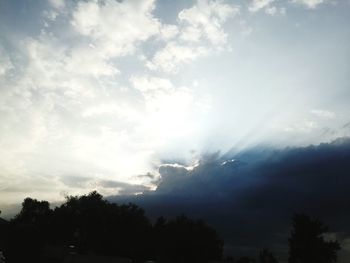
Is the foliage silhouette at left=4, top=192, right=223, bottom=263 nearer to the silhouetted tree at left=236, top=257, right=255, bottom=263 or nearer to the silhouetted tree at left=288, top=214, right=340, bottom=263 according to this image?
the silhouetted tree at left=236, top=257, right=255, bottom=263

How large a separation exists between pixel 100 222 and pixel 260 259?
4520 cm

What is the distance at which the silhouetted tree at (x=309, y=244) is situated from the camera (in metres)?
65.7

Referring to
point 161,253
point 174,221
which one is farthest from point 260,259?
point 161,253

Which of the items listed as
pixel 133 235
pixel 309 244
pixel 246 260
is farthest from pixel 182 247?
pixel 246 260

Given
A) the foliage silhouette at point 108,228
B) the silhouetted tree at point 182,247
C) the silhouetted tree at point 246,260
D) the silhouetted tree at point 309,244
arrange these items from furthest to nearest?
the silhouetted tree at point 246,260
the foliage silhouette at point 108,228
the silhouetted tree at point 182,247
the silhouetted tree at point 309,244

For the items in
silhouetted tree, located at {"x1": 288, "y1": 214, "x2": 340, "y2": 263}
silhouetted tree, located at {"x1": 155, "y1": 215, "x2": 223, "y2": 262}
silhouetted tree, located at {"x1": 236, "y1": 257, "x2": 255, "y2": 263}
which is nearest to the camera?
silhouetted tree, located at {"x1": 288, "y1": 214, "x2": 340, "y2": 263}

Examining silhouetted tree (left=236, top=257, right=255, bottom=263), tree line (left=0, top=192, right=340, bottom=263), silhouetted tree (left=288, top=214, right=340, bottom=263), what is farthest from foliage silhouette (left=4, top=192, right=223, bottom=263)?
silhouetted tree (left=288, top=214, right=340, bottom=263)

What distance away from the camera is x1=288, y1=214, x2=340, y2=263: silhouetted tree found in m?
65.7

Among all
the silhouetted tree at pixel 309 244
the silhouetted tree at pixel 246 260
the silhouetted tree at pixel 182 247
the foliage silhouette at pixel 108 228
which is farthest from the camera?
the silhouetted tree at pixel 246 260

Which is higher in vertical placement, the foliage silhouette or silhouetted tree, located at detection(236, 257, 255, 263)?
the foliage silhouette

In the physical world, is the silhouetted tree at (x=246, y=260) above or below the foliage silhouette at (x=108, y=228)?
below

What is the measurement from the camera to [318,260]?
65.6 m

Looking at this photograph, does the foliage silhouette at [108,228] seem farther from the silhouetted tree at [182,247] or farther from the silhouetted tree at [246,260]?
the silhouetted tree at [246,260]

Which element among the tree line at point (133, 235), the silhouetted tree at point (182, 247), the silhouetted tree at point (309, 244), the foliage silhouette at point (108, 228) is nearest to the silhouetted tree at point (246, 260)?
the tree line at point (133, 235)
